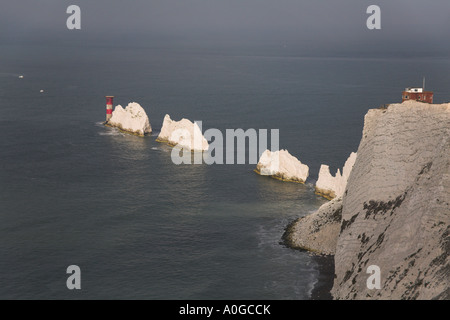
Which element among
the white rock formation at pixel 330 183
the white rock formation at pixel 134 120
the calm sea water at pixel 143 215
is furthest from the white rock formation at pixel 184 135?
the white rock formation at pixel 330 183

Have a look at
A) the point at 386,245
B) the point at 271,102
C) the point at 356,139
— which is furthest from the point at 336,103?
the point at 386,245

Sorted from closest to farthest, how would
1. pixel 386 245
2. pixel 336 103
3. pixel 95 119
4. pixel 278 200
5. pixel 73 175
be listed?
pixel 386 245
pixel 278 200
pixel 73 175
pixel 95 119
pixel 336 103

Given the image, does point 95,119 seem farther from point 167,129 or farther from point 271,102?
point 271,102

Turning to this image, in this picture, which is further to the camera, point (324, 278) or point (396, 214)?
point (324, 278)

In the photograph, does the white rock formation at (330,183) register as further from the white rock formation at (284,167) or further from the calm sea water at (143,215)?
the white rock formation at (284,167)

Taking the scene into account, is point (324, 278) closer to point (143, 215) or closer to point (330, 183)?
point (143, 215)

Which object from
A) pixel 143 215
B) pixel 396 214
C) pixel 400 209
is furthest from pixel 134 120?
pixel 400 209
